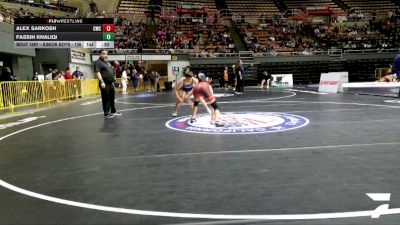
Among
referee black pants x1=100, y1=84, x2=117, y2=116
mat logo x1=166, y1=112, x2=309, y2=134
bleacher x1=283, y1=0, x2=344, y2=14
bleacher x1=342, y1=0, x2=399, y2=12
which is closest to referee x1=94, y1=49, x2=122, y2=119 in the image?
referee black pants x1=100, y1=84, x2=117, y2=116

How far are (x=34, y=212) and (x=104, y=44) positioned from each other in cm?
1366

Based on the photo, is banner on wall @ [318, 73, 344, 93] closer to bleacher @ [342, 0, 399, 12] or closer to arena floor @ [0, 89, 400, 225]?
arena floor @ [0, 89, 400, 225]

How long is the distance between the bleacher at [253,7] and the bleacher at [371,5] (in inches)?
308

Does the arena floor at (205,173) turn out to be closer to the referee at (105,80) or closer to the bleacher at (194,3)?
the referee at (105,80)

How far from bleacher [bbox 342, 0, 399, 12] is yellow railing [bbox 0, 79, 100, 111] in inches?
1241

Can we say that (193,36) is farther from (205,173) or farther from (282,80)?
(205,173)

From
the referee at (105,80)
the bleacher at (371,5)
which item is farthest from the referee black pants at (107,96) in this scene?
the bleacher at (371,5)

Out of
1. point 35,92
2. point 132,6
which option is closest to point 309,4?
point 132,6

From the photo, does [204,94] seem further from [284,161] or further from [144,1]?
[144,1]

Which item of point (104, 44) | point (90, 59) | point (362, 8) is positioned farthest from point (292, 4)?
point (104, 44)

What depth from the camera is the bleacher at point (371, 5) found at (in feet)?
123

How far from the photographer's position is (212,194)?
3.12 metres
